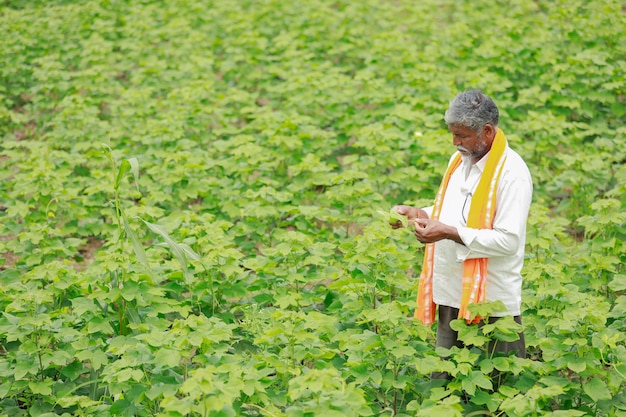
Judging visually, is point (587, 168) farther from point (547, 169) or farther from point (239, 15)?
point (239, 15)

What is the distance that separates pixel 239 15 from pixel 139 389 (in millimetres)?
8156

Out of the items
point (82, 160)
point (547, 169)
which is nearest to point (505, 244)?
point (547, 169)

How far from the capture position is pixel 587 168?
698 centimetres

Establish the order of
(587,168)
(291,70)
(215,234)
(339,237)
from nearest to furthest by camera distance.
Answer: (215,234), (339,237), (587,168), (291,70)

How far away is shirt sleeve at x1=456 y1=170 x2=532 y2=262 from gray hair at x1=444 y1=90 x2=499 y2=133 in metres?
0.34

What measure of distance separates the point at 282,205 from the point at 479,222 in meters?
2.69

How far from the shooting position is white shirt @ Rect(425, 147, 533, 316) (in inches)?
157

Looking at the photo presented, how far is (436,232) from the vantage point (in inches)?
159

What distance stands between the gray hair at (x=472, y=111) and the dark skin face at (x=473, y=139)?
0.09 ft

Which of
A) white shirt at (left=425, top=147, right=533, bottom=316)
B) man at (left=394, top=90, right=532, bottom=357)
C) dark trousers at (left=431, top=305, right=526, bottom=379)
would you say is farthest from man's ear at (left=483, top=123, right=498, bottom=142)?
dark trousers at (left=431, top=305, right=526, bottom=379)

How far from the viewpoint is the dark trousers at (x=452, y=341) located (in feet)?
14.3

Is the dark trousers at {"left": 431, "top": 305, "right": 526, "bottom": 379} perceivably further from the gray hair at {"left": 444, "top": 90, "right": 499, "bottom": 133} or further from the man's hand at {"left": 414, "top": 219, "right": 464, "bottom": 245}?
the gray hair at {"left": 444, "top": 90, "right": 499, "bottom": 133}

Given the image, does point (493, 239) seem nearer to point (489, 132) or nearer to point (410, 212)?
point (489, 132)

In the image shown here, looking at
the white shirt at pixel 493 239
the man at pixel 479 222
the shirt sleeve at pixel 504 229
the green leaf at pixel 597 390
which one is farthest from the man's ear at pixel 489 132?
the green leaf at pixel 597 390
